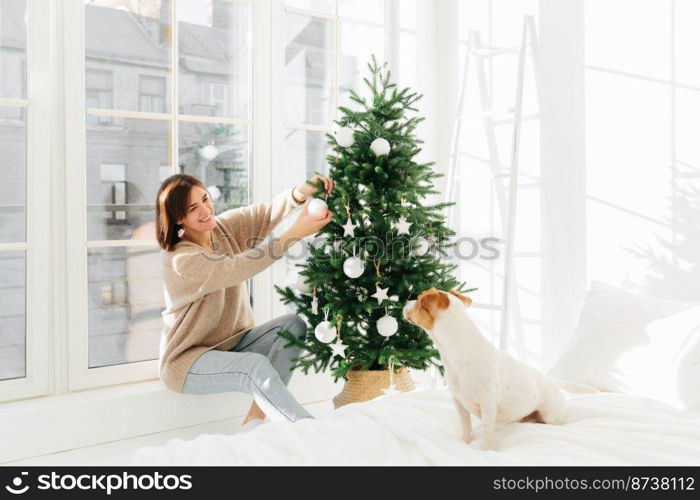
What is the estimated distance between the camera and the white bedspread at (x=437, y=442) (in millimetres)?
1444

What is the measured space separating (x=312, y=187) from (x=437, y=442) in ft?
4.43

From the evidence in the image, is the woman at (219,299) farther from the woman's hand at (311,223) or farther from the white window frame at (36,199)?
the white window frame at (36,199)

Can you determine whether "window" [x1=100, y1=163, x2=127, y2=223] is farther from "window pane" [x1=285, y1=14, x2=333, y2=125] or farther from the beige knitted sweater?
"window pane" [x1=285, y1=14, x2=333, y2=125]

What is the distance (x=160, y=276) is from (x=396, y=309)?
1.12 m

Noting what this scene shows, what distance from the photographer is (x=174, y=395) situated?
2807mm

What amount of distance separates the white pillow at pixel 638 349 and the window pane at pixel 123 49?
2024mm

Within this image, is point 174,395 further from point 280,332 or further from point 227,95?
point 227,95

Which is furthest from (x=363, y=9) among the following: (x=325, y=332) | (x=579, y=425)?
(x=579, y=425)

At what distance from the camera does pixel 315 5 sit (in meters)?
3.35

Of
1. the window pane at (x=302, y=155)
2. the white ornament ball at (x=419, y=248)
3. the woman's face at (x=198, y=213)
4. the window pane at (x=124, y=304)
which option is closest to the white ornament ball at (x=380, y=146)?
the white ornament ball at (x=419, y=248)

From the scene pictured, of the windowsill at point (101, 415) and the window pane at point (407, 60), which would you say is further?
the window pane at point (407, 60)

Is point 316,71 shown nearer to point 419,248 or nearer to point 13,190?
point 419,248
